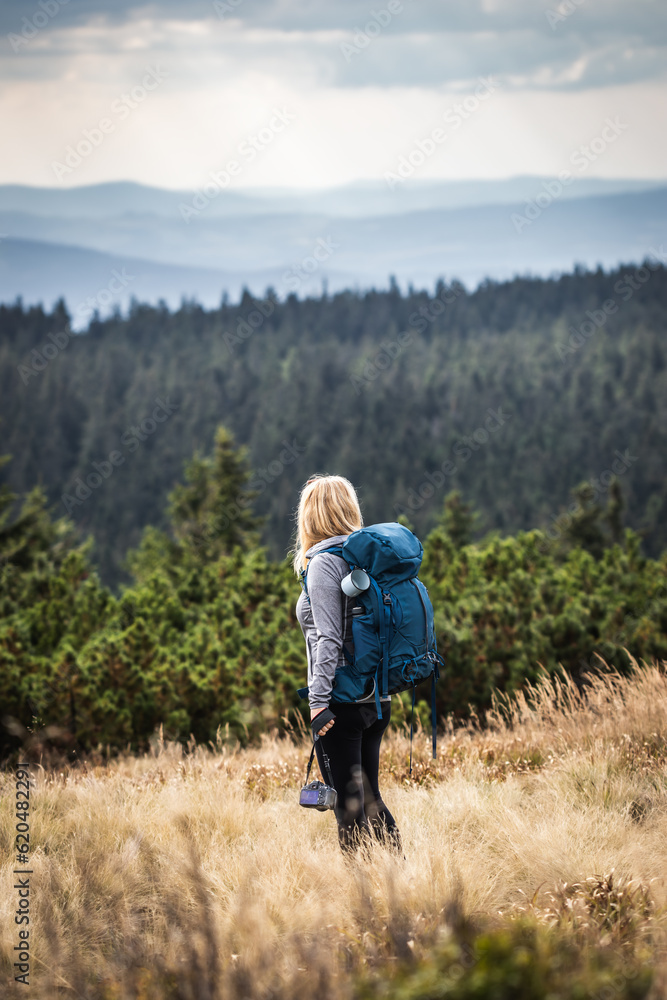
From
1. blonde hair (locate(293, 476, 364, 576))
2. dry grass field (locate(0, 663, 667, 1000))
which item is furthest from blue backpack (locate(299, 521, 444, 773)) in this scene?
dry grass field (locate(0, 663, 667, 1000))

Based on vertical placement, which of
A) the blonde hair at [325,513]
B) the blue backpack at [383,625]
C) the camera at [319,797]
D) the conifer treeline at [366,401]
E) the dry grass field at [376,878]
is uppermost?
the conifer treeline at [366,401]

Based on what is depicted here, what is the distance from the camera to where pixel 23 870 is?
10.5 ft

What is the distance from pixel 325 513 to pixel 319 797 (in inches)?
42.6

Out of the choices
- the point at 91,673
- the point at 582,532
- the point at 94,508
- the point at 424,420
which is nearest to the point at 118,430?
the point at 94,508

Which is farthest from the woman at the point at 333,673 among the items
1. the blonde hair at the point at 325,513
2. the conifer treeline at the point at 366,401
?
the conifer treeline at the point at 366,401

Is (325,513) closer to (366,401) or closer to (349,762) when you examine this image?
(349,762)

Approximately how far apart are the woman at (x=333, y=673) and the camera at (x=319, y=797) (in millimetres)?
79

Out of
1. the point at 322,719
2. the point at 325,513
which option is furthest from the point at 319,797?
the point at 325,513

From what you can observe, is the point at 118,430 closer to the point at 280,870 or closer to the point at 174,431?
the point at 174,431

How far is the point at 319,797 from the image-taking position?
2883mm

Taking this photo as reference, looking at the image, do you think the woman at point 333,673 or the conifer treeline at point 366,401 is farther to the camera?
the conifer treeline at point 366,401

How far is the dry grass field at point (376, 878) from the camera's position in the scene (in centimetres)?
208

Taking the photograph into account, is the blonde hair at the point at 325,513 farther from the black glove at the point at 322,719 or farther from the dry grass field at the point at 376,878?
the dry grass field at the point at 376,878

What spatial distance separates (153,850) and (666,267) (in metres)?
192
